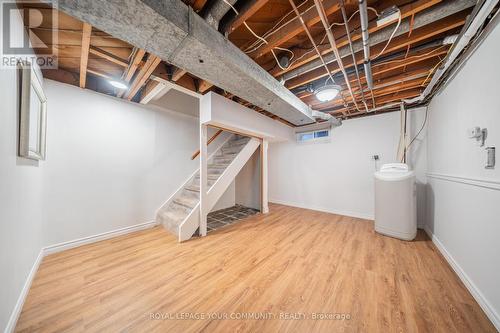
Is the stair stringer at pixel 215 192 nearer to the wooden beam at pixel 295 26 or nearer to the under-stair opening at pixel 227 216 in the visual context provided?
the under-stair opening at pixel 227 216

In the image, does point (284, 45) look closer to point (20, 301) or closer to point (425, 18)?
point (425, 18)

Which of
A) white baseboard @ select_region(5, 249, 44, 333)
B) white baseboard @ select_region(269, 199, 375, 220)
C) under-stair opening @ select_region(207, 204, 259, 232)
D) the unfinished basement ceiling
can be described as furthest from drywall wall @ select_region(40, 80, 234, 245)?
white baseboard @ select_region(269, 199, 375, 220)

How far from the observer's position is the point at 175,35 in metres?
1.23

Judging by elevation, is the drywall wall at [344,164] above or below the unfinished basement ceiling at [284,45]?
below

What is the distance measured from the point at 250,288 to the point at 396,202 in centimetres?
260

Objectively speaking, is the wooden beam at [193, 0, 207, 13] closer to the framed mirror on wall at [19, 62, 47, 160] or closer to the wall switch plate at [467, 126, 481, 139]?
the framed mirror on wall at [19, 62, 47, 160]

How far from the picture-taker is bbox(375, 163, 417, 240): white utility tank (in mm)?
2486

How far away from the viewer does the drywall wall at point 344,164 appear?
341 cm

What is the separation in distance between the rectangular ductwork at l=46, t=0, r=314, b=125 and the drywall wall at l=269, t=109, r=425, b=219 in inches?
114

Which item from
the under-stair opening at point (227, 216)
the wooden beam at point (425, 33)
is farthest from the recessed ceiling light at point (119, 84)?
the wooden beam at point (425, 33)

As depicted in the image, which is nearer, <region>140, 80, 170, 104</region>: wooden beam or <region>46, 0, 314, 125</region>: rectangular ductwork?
<region>46, 0, 314, 125</region>: rectangular ductwork

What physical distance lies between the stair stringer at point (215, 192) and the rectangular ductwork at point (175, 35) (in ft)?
5.43

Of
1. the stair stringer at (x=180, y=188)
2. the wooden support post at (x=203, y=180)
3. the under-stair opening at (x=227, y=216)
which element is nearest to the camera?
the wooden support post at (x=203, y=180)

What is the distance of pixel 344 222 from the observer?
3.41 meters
